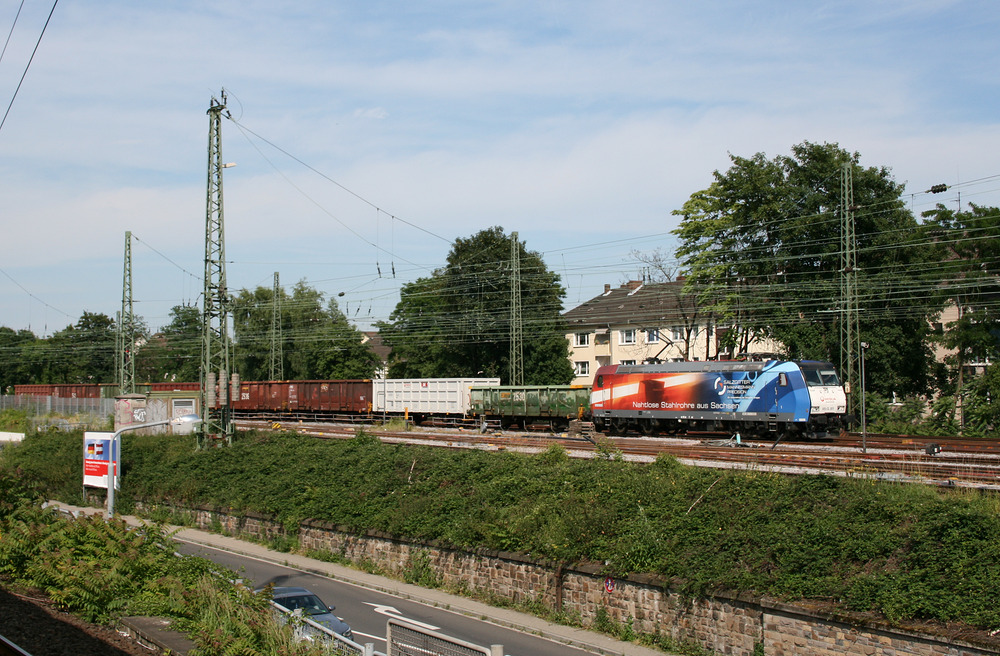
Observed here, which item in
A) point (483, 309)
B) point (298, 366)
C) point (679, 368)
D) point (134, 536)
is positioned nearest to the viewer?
point (134, 536)

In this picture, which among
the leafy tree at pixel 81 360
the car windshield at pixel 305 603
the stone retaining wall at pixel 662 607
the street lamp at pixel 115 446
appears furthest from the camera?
the leafy tree at pixel 81 360

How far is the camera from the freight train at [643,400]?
101ft

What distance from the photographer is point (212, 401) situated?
29219mm

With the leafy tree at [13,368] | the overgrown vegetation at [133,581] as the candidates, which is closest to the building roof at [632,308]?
the overgrown vegetation at [133,581]

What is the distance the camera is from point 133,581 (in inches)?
425

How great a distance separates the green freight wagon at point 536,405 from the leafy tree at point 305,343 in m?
33.9

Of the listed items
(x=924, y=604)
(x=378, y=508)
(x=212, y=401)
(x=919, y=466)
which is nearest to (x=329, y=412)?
(x=212, y=401)

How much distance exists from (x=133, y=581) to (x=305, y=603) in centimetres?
364

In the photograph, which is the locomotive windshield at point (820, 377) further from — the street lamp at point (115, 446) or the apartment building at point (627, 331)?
the apartment building at point (627, 331)

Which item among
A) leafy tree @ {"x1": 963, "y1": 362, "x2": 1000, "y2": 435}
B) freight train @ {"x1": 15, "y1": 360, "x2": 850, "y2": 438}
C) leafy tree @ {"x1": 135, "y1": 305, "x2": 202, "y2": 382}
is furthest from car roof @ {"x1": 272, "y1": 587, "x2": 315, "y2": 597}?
leafy tree @ {"x1": 135, "y1": 305, "x2": 202, "y2": 382}

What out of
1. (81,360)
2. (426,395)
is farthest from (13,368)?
(426,395)

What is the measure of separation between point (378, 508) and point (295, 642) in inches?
543

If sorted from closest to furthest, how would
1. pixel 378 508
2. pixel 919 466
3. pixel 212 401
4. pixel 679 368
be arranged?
pixel 919 466 → pixel 378 508 → pixel 212 401 → pixel 679 368

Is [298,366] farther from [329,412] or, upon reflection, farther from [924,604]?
[924,604]
